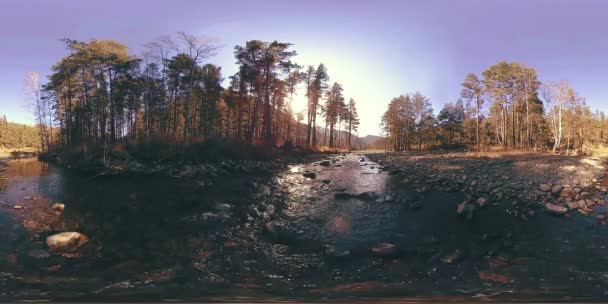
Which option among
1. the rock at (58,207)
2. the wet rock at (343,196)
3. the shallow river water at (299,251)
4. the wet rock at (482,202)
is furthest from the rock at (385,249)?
the rock at (58,207)

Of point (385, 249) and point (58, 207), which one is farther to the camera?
point (58, 207)

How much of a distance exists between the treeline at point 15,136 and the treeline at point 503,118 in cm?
11198

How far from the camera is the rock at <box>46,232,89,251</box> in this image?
223 inches

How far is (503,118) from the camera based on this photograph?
3384cm

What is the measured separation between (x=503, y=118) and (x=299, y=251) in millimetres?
38927

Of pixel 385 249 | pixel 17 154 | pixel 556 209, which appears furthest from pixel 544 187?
pixel 17 154

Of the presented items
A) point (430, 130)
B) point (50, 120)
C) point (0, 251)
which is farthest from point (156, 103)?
Result: point (430, 130)

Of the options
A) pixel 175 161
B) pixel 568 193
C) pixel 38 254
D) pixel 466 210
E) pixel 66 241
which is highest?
pixel 175 161

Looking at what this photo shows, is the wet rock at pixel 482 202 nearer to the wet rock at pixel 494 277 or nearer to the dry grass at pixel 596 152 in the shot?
the wet rock at pixel 494 277

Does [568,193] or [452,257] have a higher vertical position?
[568,193]

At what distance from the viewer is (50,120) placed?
130 feet

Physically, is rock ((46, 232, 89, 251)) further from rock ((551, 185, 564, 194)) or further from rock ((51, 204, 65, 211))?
rock ((551, 185, 564, 194))

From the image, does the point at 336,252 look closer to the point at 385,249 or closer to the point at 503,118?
the point at 385,249

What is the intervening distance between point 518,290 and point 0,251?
10016 millimetres
